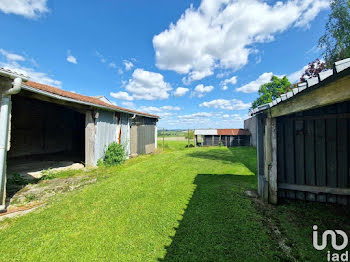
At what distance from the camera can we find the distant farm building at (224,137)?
18.4 metres

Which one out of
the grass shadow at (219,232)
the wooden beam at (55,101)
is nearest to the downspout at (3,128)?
the wooden beam at (55,101)

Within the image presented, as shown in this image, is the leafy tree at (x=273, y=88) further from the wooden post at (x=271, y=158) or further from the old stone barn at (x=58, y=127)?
the wooden post at (x=271, y=158)

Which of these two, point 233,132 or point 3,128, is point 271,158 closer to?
point 3,128

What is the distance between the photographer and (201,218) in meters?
2.87

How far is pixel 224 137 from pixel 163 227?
17373 mm

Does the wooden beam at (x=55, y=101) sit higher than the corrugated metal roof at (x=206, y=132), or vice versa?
the wooden beam at (x=55, y=101)

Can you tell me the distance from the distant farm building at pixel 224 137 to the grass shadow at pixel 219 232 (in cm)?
1538

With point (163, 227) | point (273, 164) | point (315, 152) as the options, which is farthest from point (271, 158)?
point (163, 227)

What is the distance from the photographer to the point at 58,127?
10570mm

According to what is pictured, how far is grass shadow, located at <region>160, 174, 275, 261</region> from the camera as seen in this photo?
2.04 m

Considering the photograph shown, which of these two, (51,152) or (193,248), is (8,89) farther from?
(51,152)

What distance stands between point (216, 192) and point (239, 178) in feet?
5.54

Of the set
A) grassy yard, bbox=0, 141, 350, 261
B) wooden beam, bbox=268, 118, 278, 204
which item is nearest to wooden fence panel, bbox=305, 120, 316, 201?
grassy yard, bbox=0, 141, 350, 261

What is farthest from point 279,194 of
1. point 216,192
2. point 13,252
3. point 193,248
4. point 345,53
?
Answer: point 345,53
